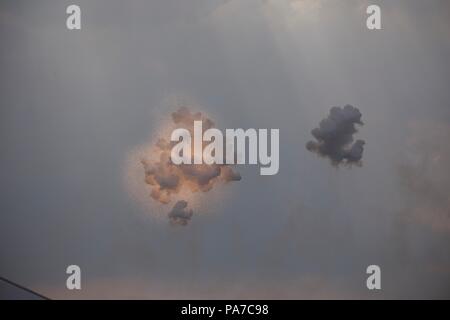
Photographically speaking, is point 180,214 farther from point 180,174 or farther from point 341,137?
point 341,137

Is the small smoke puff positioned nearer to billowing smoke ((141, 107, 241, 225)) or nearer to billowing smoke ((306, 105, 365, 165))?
billowing smoke ((141, 107, 241, 225))

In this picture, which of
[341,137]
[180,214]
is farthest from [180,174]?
[341,137]

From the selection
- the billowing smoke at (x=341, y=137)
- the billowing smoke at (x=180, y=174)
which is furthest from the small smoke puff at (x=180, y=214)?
the billowing smoke at (x=341, y=137)

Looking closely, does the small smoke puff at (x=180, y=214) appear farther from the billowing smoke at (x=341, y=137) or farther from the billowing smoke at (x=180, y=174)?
→ the billowing smoke at (x=341, y=137)

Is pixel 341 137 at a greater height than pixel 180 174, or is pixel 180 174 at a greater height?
pixel 341 137

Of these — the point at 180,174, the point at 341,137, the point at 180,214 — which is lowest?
the point at 180,214

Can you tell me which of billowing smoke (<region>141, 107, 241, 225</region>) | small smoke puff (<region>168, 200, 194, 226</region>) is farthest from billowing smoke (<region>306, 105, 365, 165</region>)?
small smoke puff (<region>168, 200, 194, 226</region>)
